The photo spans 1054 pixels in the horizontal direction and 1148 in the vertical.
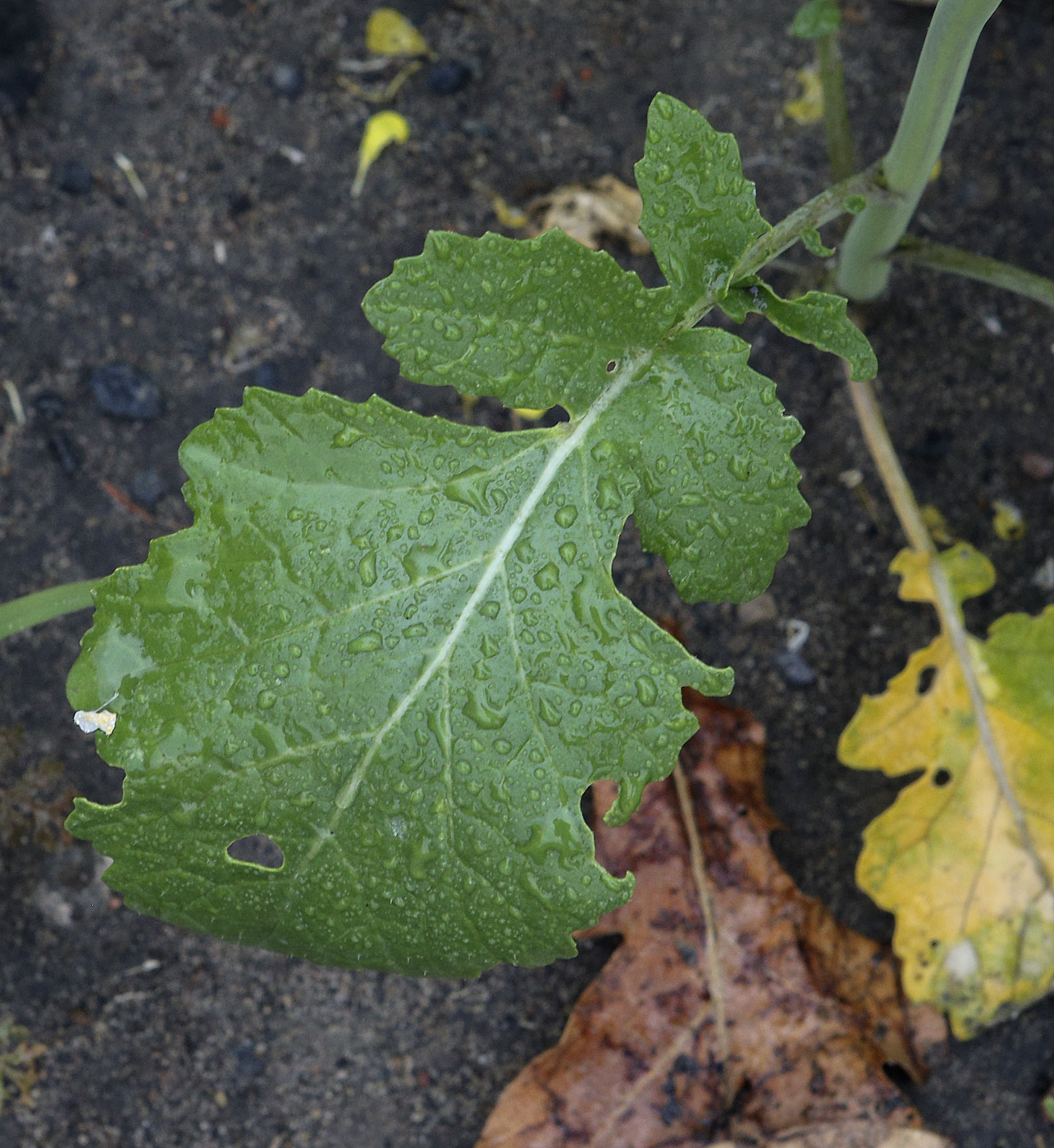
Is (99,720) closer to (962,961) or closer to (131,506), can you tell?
(131,506)

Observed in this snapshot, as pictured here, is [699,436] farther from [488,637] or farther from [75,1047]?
[75,1047]

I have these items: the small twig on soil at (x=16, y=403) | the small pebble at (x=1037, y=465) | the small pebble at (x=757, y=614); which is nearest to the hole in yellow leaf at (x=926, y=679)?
the small pebble at (x=757, y=614)

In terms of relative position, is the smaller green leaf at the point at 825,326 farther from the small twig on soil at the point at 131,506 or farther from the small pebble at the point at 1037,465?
the small twig on soil at the point at 131,506

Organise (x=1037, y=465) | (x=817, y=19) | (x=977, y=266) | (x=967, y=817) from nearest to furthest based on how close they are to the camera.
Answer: (x=817, y=19) → (x=977, y=266) → (x=967, y=817) → (x=1037, y=465)

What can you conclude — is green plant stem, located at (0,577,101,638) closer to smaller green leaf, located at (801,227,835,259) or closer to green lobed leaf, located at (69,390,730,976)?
green lobed leaf, located at (69,390,730,976)

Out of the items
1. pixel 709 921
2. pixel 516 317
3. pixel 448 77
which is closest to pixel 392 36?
pixel 448 77
